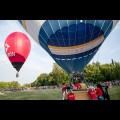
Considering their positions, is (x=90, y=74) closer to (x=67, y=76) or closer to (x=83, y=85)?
(x=67, y=76)

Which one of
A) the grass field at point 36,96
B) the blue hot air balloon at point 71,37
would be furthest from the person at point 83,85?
the grass field at point 36,96

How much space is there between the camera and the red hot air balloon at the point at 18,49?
7.07 metres

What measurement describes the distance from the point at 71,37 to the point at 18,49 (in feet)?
5.42

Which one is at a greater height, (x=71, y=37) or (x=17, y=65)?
(x=71, y=37)

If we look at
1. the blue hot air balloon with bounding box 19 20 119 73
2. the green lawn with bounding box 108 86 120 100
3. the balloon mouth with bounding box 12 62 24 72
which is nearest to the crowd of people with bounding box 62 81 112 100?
the green lawn with bounding box 108 86 120 100

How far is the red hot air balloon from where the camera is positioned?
23.2ft

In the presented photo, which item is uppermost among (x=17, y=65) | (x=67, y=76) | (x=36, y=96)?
(x=17, y=65)

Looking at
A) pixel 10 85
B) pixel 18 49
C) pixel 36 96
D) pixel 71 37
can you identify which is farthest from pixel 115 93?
pixel 18 49

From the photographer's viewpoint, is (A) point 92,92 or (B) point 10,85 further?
(B) point 10,85

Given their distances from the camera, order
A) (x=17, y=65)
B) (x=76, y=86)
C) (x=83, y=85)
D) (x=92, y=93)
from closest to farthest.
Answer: (x=92, y=93) → (x=76, y=86) → (x=83, y=85) → (x=17, y=65)

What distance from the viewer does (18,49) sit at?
725cm

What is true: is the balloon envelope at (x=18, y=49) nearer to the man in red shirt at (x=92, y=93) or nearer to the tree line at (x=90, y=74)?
the tree line at (x=90, y=74)
